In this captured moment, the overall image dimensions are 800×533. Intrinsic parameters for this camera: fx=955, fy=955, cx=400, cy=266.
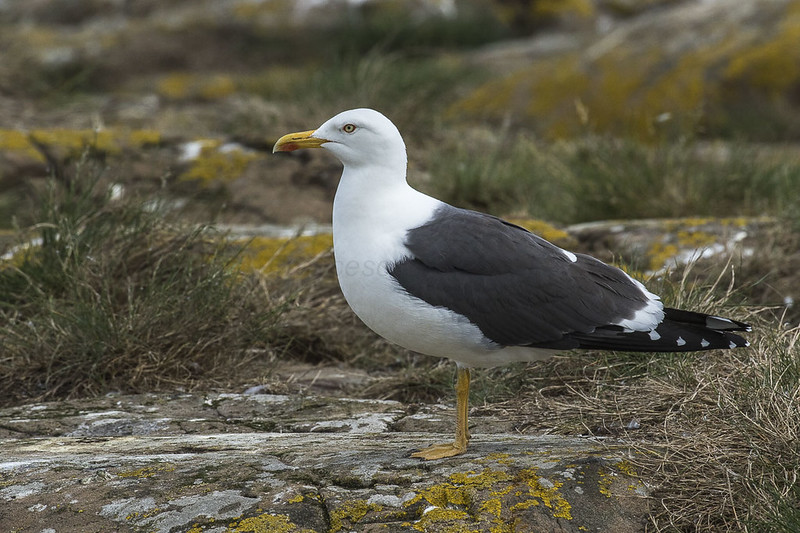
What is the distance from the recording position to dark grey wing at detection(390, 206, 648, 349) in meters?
3.25

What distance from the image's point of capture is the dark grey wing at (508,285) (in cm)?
325

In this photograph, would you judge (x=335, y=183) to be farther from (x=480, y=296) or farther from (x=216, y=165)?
(x=480, y=296)

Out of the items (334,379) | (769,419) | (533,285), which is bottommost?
(334,379)

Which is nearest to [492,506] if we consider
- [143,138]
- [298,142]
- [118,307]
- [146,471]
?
[146,471]

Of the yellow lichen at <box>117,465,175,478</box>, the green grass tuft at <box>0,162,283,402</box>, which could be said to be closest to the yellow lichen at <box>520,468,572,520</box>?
the yellow lichen at <box>117,465,175,478</box>

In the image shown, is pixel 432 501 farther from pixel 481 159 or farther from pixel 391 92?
pixel 391 92

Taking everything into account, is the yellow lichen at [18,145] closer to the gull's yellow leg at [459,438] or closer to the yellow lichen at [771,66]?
the gull's yellow leg at [459,438]

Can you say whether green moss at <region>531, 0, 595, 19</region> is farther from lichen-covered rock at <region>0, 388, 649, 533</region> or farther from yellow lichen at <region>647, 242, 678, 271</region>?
lichen-covered rock at <region>0, 388, 649, 533</region>

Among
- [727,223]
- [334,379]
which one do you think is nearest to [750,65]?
[727,223]

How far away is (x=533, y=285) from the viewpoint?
332 cm

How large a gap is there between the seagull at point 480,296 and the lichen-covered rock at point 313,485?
25 centimetres

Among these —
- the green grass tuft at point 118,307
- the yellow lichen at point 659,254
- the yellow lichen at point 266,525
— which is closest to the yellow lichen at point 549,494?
the yellow lichen at point 266,525

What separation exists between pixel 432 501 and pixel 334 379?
6.67ft

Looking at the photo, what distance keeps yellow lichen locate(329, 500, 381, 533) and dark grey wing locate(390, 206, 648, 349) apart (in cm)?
76
